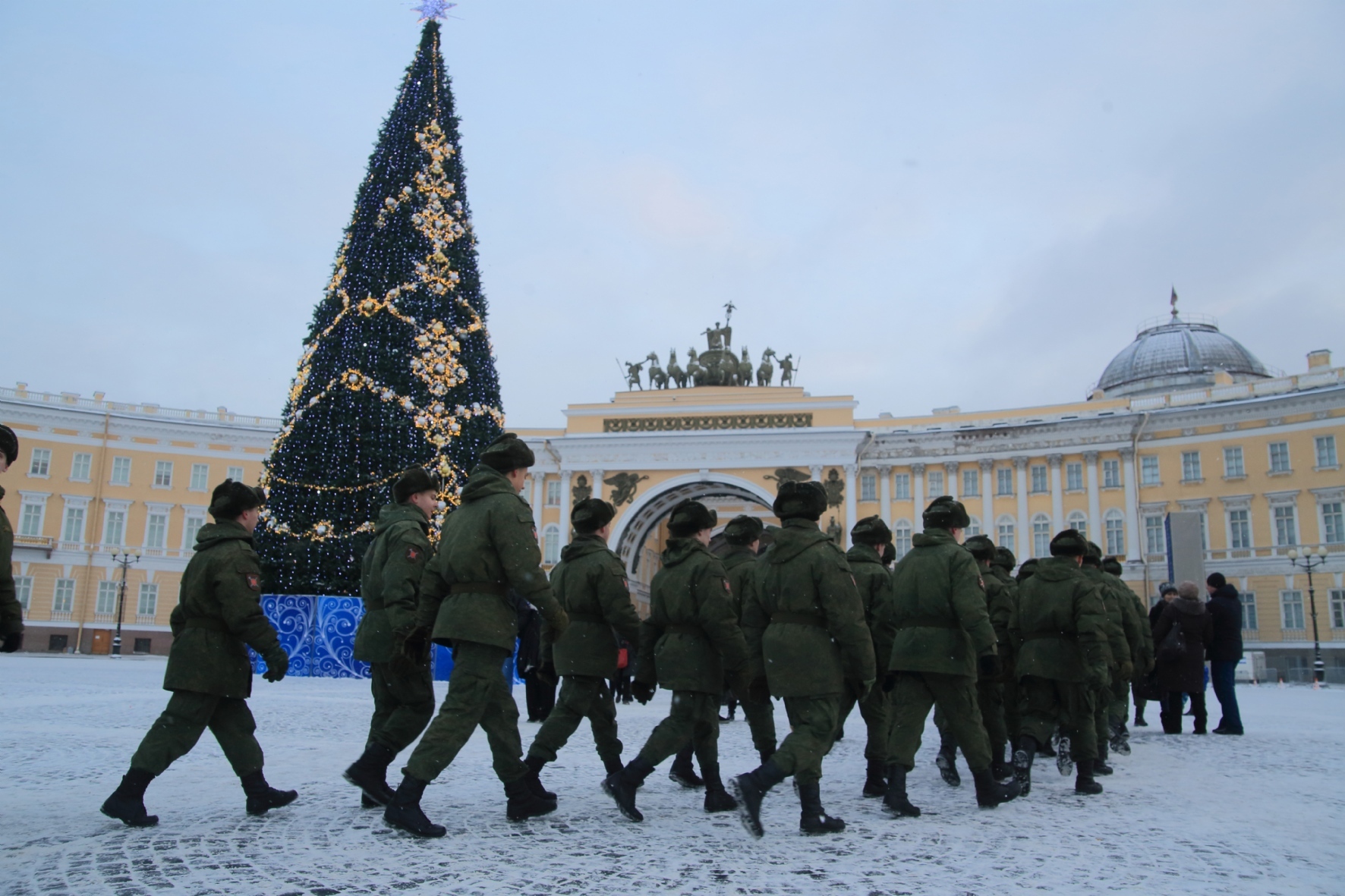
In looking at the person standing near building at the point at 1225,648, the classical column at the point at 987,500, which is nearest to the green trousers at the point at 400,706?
the person standing near building at the point at 1225,648

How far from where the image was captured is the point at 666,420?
4359 cm

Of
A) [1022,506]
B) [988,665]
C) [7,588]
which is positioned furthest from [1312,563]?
[7,588]

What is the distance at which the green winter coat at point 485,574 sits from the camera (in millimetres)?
5262

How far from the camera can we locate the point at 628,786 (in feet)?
18.1

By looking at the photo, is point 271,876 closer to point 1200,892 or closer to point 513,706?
point 513,706

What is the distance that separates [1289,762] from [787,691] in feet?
19.6

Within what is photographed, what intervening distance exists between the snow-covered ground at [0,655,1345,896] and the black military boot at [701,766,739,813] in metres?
0.13

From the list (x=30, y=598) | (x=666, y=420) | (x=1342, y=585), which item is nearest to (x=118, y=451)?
(x=30, y=598)

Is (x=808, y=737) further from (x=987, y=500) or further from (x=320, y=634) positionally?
(x=987, y=500)

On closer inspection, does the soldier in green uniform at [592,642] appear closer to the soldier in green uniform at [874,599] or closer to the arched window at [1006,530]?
the soldier in green uniform at [874,599]

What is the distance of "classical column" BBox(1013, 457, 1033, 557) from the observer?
41.6 m

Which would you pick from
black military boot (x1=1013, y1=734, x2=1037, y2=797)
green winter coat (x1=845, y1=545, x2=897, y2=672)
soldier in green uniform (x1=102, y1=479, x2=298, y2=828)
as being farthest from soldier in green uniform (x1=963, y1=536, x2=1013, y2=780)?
soldier in green uniform (x1=102, y1=479, x2=298, y2=828)

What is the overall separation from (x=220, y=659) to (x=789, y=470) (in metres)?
37.2

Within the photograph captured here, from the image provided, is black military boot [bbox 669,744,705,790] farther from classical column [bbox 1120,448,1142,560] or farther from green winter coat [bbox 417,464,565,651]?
classical column [bbox 1120,448,1142,560]
